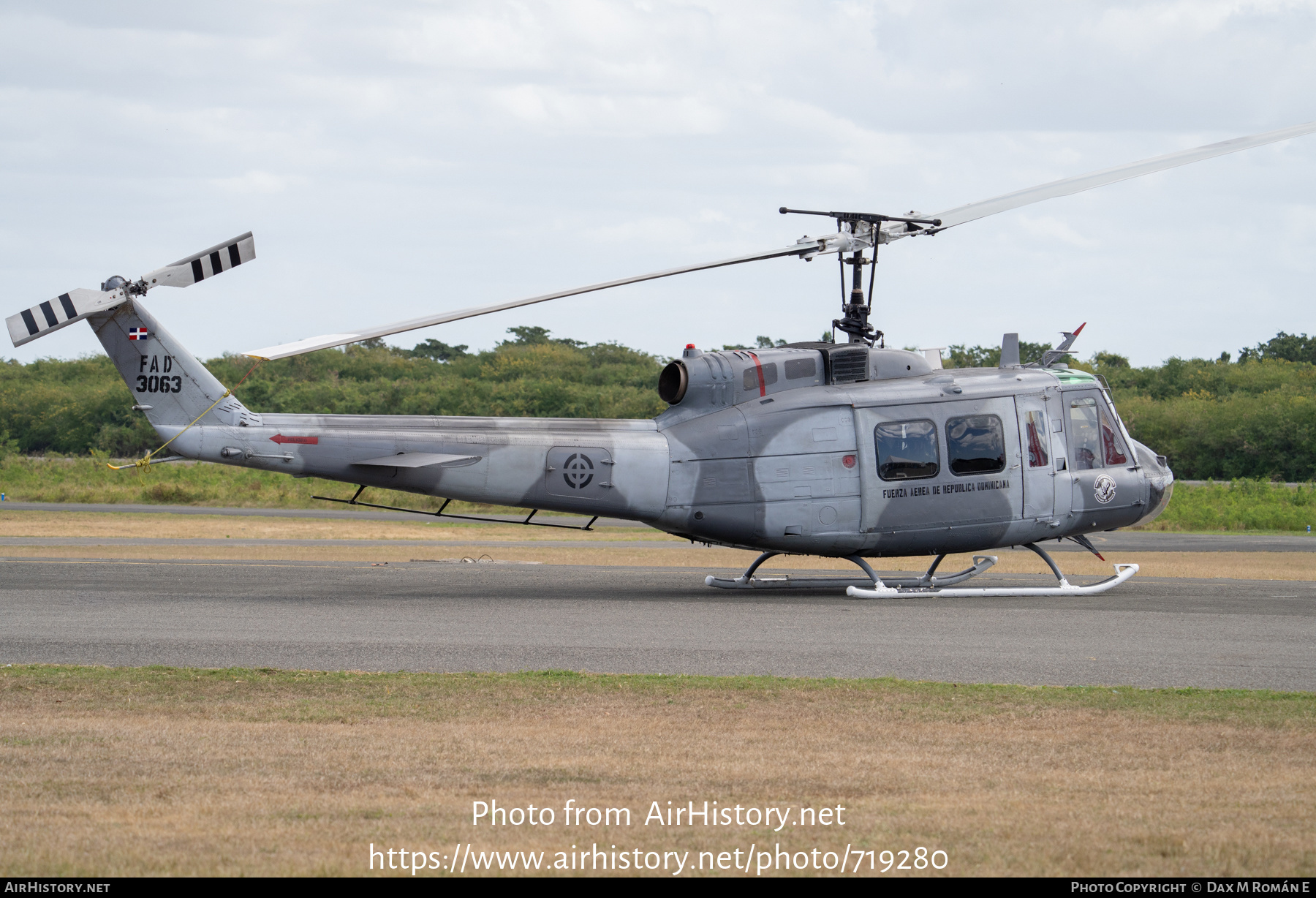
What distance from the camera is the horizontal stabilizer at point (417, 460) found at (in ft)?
56.3

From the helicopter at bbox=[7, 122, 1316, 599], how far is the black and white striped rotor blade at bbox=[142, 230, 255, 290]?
0.39 meters

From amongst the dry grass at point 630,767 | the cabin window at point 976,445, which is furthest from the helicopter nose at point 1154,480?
the dry grass at point 630,767

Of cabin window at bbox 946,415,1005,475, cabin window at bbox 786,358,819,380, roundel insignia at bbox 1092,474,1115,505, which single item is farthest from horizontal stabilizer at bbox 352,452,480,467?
roundel insignia at bbox 1092,474,1115,505

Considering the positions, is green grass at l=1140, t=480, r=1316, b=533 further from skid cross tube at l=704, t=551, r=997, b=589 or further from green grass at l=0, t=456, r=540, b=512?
green grass at l=0, t=456, r=540, b=512

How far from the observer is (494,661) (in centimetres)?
1210

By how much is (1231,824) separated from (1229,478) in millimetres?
59590

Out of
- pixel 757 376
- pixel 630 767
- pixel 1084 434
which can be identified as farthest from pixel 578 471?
pixel 630 767

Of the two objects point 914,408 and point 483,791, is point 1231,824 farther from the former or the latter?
point 914,408

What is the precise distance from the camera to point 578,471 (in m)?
17.9

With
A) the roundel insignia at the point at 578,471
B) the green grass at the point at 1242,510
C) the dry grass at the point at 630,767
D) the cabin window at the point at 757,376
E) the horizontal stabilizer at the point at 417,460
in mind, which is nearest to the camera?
the dry grass at the point at 630,767

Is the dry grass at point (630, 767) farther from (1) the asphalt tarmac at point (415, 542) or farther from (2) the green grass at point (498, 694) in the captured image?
(1) the asphalt tarmac at point (415, 542)

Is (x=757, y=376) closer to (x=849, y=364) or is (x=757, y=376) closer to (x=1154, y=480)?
(x=849, y=364)

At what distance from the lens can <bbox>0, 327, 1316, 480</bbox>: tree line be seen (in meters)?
60.5

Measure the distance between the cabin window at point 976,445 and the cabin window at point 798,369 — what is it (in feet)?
7.13
